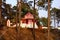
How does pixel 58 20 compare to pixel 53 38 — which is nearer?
pixel 53 38

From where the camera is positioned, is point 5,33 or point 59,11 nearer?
point 5,33

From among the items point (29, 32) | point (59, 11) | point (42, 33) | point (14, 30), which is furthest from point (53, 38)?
point (59, 11)

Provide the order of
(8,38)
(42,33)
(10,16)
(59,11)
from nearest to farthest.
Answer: (8,38)
(42,33)
(10,16)
(59,11)

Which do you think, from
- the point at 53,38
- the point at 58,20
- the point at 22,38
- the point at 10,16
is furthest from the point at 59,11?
the point at 22,38

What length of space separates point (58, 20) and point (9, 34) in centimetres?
4462

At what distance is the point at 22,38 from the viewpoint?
2827cm

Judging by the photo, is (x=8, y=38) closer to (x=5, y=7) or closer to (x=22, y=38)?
(x=22, y=38)

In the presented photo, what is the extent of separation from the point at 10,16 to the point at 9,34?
60.8ft

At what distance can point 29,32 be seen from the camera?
30.2 meters

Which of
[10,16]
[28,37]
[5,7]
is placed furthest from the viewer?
[10,16]

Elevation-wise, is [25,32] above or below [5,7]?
below

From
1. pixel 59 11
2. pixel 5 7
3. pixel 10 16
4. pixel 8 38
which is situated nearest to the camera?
pixel 8 38

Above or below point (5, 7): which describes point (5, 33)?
below

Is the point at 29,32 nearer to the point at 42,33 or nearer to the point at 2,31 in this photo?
the point at 42,33
